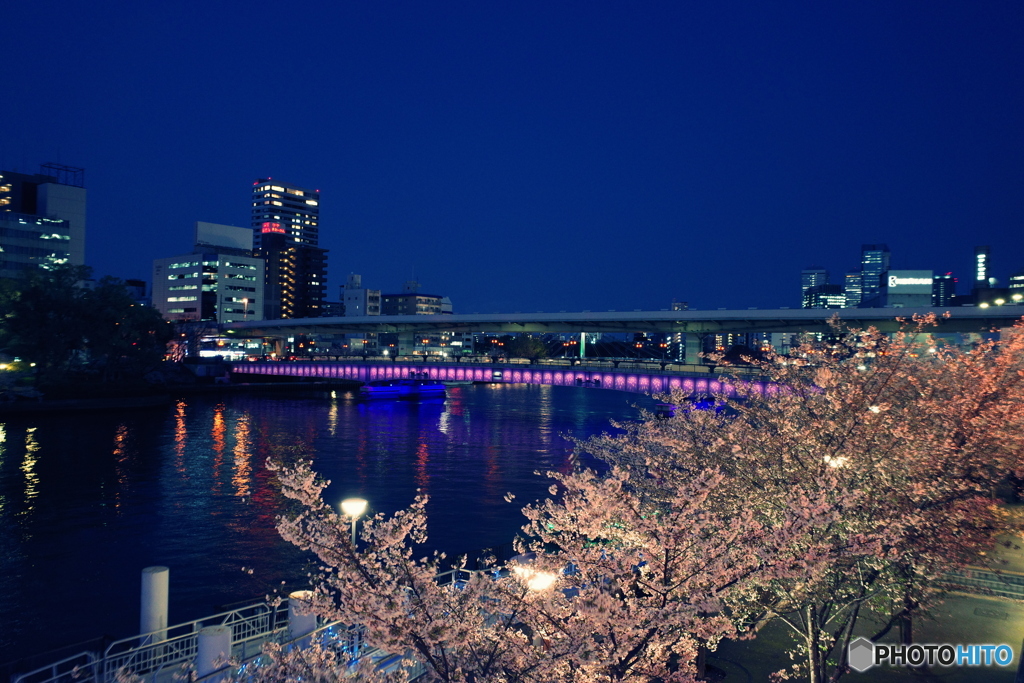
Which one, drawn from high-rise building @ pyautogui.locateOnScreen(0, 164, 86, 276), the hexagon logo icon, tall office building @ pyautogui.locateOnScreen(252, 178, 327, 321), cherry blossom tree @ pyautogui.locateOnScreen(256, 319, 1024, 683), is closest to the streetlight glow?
cherry blossom tree @ pyautogui.locateOnScreen(256, 319, 1024, 683)

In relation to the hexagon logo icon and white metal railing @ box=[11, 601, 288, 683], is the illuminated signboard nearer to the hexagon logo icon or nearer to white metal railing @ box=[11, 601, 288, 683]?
the hexagon logo icon

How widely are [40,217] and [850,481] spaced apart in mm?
100936

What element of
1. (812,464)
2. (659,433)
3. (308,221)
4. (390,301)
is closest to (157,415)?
(659,433)

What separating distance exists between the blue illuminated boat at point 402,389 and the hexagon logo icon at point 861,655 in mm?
65898

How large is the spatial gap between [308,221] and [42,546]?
189446 millimetres

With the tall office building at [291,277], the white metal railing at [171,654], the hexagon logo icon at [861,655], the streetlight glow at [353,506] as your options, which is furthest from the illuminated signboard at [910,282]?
the tall office building at [291,277]

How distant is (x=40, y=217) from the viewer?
85000mm

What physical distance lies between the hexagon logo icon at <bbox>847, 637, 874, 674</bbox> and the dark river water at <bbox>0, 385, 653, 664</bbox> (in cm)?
1208

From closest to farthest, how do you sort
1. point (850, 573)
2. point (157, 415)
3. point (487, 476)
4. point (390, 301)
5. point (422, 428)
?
point (850, 573), point (487, 476), point (422, 428), point (157, 415), point (390, 301)

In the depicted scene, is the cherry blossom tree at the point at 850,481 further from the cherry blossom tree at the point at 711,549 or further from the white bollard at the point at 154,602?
the white bollard at the point at 154,602

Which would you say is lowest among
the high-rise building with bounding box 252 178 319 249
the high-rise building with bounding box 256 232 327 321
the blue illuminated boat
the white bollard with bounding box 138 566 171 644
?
the blue illuminated boat

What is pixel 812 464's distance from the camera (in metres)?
10.6

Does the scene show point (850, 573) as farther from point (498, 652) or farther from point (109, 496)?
point (109, 496)

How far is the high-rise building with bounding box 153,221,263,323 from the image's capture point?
12231 centimetres
